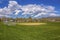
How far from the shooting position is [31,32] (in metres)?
3.61

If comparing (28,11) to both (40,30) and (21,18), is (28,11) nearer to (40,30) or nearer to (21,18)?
(21,18)

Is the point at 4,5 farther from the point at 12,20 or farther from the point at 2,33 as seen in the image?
the point at 2,33

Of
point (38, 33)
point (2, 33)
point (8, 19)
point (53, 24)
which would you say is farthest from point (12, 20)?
point (53, 24)

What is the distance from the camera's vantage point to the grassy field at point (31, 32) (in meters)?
3.58

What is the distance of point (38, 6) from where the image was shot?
3.64 m

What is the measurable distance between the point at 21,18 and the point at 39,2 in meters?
0.50

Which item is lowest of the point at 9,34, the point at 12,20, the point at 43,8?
the point at 9,34

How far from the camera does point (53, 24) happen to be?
11.9 feet

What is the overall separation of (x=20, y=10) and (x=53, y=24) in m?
0.74

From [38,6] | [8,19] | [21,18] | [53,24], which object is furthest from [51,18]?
[8,19]

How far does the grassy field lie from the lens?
3584mm

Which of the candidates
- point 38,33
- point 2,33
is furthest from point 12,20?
point 38,33

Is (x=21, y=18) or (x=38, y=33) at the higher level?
(x=21, y=18)

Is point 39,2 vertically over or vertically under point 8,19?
over
